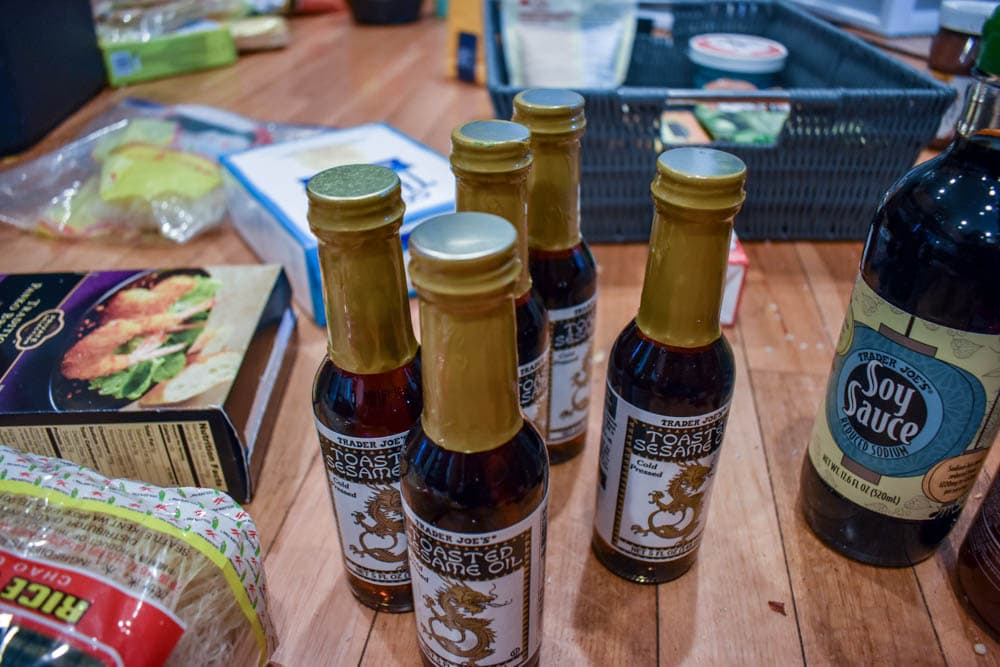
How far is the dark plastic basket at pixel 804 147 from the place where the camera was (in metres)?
0.86

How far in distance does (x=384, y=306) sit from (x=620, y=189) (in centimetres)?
60

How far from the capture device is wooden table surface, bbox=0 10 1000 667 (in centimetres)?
51

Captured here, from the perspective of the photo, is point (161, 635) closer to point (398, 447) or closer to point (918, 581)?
point (398, 447)

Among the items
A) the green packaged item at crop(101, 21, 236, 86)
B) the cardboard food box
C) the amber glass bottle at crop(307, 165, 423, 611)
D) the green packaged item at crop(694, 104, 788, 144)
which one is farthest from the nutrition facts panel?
the green packaged item at crop(101, 21, 236, 86)

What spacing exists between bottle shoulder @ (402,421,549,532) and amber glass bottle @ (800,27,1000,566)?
241 millimetres

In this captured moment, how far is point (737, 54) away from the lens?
111cm

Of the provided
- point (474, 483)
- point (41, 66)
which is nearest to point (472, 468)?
point (474, 483)

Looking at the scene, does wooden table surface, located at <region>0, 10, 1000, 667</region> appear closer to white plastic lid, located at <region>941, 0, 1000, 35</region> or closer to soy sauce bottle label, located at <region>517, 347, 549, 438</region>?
soy sauce bottle label, located at <region>517, 347, 549, 438</region>

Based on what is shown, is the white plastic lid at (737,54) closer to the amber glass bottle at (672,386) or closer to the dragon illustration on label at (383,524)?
the amber glass bottle at (672,386)

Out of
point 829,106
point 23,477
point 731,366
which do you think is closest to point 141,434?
point 23,477

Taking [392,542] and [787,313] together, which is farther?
[787,313]

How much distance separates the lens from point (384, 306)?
41 cm

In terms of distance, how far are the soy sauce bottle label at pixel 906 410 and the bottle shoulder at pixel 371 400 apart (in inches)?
11.4

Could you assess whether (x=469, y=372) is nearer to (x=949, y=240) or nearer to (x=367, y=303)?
(x=367, y=303)
